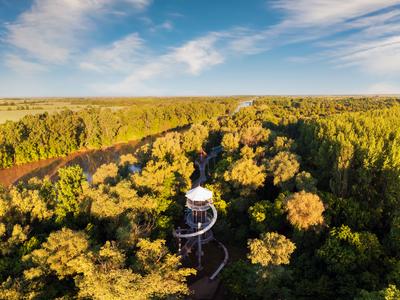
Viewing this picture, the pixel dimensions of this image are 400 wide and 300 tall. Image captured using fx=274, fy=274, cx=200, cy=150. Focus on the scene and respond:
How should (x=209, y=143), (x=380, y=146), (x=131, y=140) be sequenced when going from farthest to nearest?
(x=131, y=140) → (x=209, y=143) → (x=380, y=146)

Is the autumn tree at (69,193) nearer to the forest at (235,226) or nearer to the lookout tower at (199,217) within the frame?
the forest at (235,226)

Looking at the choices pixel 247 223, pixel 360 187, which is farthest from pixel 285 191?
pixel 360 187

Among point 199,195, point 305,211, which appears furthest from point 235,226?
point 305,211

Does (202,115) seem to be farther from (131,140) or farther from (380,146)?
(380,146)

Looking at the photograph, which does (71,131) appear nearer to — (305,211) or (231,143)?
(231,143)

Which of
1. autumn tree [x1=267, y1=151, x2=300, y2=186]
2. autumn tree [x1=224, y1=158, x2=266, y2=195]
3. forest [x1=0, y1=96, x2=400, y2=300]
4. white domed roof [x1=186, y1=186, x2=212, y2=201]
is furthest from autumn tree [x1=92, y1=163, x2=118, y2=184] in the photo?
autumn tree [x1=267, y1=151, x2=300, y2=186]
